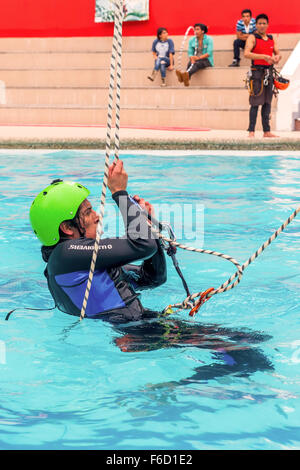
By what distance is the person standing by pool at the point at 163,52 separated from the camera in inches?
660

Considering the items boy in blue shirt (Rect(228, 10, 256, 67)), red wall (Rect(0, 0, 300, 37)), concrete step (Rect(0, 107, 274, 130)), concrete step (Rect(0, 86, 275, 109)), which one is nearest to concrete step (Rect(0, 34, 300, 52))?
red wall (Rect(0, 0, 300, 37))

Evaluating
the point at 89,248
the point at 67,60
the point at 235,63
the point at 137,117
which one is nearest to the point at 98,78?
the point at 67,60

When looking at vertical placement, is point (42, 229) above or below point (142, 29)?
below

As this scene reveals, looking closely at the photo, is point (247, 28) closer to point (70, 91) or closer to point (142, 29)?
point (142, 29)

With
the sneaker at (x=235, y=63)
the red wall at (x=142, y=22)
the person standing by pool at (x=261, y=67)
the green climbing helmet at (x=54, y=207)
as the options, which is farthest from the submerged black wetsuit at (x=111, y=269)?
the red wall at (x=142, y=22)

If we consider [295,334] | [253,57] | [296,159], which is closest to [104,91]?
[253,57]

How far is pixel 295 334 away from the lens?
4.14 metres

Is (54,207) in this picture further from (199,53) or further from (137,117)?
(199,53)

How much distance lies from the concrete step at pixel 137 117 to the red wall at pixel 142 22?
2886mm

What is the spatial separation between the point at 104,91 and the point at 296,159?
24.0 feet

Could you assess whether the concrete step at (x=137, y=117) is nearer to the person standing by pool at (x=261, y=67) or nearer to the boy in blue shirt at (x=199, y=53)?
the boy in blue shirt at (x=199, y=53)

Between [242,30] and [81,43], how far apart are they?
4.65m

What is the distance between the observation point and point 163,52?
1680cm

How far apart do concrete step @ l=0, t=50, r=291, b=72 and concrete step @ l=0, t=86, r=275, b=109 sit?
849mm
